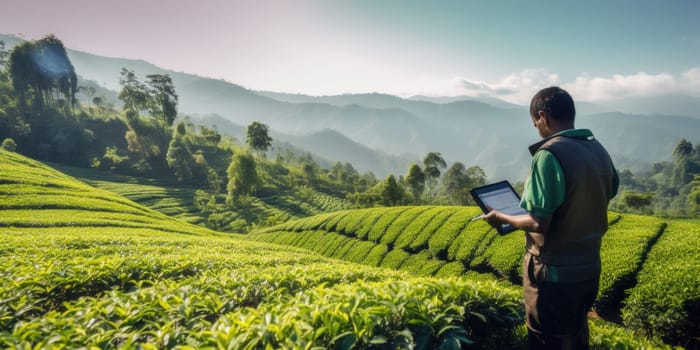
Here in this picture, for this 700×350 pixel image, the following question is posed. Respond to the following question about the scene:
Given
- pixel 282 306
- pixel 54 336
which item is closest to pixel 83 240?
pixel 54 336

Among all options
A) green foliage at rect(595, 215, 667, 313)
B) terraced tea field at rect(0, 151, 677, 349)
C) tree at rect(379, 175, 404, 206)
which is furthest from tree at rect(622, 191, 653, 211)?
terraced tea field at rect(0, 151, 677, 349)

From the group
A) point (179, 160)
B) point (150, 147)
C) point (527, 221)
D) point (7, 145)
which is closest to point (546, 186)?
point (527, 221)

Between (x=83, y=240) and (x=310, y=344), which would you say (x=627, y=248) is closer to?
(x=310, y=344)

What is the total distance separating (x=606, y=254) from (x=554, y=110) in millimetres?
7461

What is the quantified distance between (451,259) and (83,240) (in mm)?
12568

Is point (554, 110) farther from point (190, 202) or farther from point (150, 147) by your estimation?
point (150, 147)

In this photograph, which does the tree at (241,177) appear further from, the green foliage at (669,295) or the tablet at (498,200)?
the tablet at (498,200)

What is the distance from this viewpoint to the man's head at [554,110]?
2.96m

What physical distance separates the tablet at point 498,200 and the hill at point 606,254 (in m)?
4.82

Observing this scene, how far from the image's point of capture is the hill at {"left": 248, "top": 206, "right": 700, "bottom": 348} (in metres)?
5.61

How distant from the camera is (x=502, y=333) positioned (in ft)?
10.6

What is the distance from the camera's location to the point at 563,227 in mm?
2697

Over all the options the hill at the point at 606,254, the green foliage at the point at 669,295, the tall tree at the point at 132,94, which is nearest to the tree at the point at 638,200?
the hill at the point at 606,254

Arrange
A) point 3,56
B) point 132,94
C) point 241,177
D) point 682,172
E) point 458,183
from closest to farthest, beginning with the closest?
point 241,177, point 458,183, point 132,94, point 3,56, point 682,172
